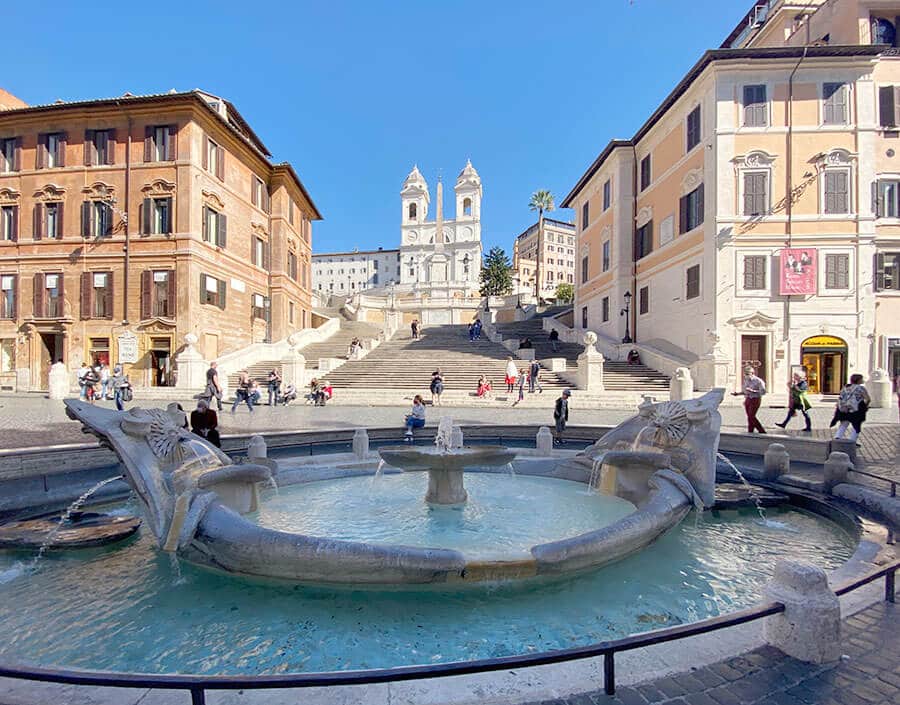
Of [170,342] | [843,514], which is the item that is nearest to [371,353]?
[170,342]

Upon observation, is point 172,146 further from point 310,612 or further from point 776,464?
point 776,464

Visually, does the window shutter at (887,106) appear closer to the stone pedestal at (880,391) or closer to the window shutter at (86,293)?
the stone pedestal at (880,391)

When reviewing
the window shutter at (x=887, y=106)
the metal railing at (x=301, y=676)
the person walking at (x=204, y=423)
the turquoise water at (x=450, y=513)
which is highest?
the window shutter at (x=887, y=106)

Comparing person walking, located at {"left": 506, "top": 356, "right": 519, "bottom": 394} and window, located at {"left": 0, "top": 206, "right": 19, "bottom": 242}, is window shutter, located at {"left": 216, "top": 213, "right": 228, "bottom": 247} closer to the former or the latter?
window, located at {"left": 0, "top": 206, "right": 19, "bottom": 242}

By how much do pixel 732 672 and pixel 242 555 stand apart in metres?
3.92

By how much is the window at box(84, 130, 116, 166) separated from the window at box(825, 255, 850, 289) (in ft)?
124

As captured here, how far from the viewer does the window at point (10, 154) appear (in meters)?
30.0

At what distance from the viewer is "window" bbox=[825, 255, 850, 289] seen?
23.4 m

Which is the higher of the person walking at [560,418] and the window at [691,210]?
the window at [691,210]

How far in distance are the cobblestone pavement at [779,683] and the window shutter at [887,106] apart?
31741mm

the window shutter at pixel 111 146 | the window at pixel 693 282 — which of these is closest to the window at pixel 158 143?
the window shutter at pixel 111 146

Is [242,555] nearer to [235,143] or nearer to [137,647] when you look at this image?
[137,647]

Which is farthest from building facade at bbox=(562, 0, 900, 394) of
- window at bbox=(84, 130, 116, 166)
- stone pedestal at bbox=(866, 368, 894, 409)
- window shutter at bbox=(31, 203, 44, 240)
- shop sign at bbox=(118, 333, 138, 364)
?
window shutter at bbox=(31, 203, 44, 240)

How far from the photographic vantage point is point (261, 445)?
9062mm
